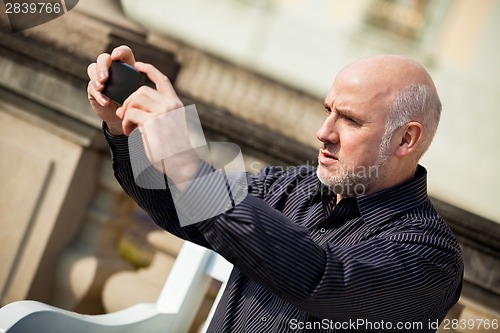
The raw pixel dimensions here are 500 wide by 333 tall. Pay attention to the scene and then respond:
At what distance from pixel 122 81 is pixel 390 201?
0.54m

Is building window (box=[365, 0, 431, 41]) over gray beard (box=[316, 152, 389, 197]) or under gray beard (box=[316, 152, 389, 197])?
under

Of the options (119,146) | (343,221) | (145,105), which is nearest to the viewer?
(145,105)

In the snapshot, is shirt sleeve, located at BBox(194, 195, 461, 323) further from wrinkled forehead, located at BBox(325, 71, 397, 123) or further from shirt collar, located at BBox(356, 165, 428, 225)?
wrinkled forehead, located at BBox(325, 71, 397, 123)

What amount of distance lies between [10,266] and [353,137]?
1.18 metres

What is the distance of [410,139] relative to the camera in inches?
54.6

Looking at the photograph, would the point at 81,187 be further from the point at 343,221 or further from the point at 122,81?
the point at 122,81

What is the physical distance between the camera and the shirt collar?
135cm

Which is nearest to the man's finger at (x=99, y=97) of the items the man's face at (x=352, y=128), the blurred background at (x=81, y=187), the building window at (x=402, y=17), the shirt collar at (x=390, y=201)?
the man's face at (x=352, y=128)

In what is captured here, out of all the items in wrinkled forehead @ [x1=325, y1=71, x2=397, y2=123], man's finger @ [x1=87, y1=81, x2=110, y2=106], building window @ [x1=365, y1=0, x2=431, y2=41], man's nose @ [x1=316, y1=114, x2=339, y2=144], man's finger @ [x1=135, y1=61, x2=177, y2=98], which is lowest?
building window @ [x1=365, y1=0, x2=431, y2=41]

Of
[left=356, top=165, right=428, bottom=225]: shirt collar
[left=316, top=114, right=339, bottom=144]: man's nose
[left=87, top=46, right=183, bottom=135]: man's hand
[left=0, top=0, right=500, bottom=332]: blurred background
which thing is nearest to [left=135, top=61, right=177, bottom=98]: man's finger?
[left=87, top=46, right=183, bottom=135]: man's hand

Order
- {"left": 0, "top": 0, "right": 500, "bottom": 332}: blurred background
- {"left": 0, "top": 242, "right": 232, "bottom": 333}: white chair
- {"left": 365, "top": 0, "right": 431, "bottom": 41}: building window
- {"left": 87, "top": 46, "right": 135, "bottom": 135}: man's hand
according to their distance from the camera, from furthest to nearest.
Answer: {"left": 365, "top": 0, "right": 431, "bottom": 41}: building window
{"left": 0, "top": 0, "right": 500, "bottom": 332}: blurred background
{"left": 0, "top": 242, "right": 232, "bottom": 333}: white chair
{"left": 87, "top": 46, "right": 135, "bottom": 135}: man's hand

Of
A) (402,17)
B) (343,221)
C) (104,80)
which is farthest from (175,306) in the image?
(402,17)

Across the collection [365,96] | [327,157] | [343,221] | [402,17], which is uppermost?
[365,96]

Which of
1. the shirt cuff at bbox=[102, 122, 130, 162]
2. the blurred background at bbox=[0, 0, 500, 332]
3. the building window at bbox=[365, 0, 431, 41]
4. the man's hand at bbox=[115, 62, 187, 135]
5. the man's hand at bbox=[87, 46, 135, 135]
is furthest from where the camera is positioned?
the building window at bbox=[365, 0, 431, 41]
